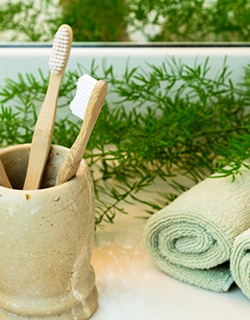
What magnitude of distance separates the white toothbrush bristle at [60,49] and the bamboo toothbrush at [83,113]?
23mm

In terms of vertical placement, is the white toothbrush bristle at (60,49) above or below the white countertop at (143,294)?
above

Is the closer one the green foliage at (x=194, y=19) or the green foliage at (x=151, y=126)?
the green foliage at (x=151, y=126)

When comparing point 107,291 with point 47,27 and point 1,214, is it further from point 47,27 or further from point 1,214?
point 47,27

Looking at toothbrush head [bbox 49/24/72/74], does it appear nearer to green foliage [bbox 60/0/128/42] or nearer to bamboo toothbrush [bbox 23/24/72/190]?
bamboo toothbrush [bbox 23/24/72/190]

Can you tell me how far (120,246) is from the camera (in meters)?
0.64

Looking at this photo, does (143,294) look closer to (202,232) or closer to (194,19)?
(202,232)

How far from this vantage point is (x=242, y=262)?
53cm

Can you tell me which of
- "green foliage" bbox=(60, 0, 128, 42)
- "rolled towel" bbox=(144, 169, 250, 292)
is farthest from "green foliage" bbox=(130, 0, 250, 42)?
"rolled towel" bbox=(144, 169, 250, 292)

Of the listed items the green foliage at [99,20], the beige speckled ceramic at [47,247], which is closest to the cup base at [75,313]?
the beige speckled ceramic at [47,247]

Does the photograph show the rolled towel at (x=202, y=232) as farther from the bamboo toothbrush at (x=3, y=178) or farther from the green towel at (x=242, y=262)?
the bamboo toothbrush at (x=3, y=178)

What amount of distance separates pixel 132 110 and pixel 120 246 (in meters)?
0.19

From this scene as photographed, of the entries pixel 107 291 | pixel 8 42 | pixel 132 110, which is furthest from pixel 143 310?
pixel 8 42

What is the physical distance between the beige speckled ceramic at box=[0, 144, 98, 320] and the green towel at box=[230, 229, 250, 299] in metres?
0.12

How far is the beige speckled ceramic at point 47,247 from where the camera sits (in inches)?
18.8
